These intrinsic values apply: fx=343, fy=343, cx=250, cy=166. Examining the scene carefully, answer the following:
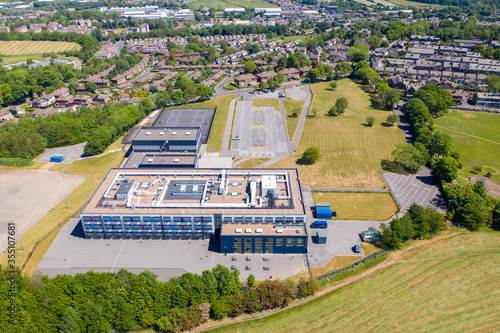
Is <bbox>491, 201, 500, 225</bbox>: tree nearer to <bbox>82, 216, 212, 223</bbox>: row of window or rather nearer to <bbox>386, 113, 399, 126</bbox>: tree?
<bbox>386, 113, 399, 126</bbox>: tree

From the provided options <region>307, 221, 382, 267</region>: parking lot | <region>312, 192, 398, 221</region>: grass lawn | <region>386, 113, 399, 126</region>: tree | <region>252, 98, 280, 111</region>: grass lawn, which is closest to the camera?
<region>307, 221, 382, 267</region>: parking lot

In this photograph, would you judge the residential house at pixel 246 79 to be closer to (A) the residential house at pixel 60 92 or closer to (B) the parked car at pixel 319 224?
(A) the residential house at pixel 60 92

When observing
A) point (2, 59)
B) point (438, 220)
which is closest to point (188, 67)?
point (2, 59)

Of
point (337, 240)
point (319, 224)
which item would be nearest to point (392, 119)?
point (319, 224)

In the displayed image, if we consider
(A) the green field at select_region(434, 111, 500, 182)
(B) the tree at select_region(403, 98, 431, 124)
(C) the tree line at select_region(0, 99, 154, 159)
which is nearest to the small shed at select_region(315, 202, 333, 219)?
(A) the green field at select_region(434, 111, 500, 182)

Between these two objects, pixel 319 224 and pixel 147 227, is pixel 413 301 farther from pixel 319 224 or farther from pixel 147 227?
pixel 147 227

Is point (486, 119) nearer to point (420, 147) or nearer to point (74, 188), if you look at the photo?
point (420, 147)
